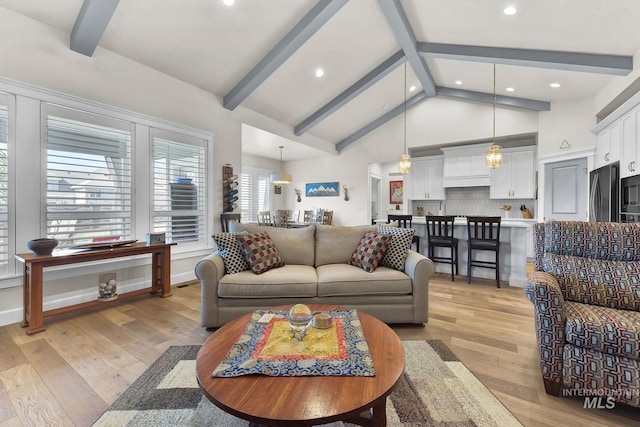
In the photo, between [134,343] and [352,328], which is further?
[134,343]

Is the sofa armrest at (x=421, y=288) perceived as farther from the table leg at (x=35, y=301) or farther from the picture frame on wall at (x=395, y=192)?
the picture frame on wall at (x=395, y=192)


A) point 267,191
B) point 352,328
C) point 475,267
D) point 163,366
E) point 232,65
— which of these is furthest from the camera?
point 267,191

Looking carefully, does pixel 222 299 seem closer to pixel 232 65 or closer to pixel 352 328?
pixel 352 328

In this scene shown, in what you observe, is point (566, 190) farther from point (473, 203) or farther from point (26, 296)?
point (26, 296)

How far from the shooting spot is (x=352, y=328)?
1.59 meters

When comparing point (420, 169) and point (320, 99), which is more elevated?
point (320, 99)

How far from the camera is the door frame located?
4.66 meters

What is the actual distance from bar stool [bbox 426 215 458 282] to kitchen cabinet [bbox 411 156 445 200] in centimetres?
240

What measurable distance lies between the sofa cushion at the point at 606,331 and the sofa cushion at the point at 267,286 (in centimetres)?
176

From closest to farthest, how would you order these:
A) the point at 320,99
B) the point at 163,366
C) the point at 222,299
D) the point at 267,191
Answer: the point at 163,366 → the point at 222,299 → the point at 320,99 → the point at 267,191

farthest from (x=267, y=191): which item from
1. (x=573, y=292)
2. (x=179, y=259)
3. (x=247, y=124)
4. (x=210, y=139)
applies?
(x=573, y=292)

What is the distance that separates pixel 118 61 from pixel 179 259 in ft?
8.57

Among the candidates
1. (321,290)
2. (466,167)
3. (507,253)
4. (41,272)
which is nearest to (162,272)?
(41,272)

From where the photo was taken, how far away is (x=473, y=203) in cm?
659
